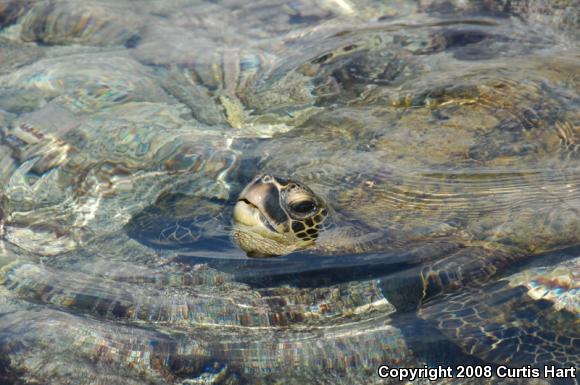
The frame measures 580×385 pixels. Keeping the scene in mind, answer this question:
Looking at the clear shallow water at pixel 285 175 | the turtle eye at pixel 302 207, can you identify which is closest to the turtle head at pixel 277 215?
the turtle eye at pixel 302 207

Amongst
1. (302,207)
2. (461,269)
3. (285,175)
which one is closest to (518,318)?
(461,269)

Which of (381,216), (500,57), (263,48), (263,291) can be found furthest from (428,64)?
(263,291)

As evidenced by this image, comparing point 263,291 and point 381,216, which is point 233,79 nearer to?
point 381,216

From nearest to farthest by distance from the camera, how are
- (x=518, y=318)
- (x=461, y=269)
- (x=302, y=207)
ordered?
(x=518, y=318) → (x=461, y=269) → (x=302, y=207)

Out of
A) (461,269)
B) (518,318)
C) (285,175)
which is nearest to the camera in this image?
(518,318)

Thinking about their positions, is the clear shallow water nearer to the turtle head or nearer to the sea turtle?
the sea turtle

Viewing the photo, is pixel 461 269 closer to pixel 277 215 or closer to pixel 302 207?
pixel 302 207
